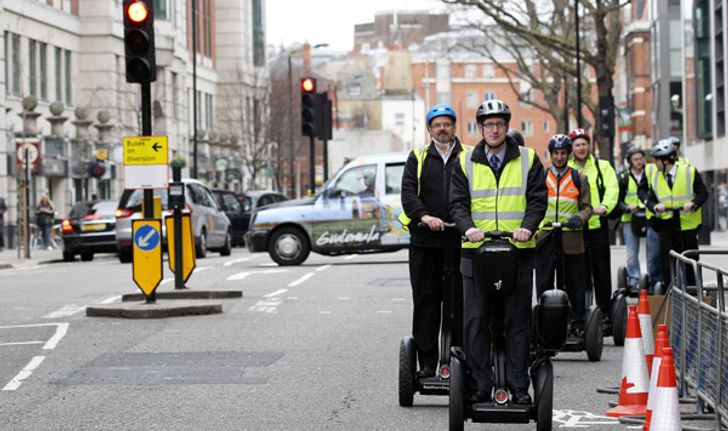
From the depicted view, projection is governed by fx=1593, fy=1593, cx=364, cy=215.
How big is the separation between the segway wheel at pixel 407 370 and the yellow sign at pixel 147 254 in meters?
7.91

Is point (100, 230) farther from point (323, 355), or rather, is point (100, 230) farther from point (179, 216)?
point (323, 355)

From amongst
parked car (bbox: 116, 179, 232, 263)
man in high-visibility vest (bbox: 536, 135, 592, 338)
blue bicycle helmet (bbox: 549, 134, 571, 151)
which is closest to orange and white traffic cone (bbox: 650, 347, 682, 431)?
man in high-visibility vest (bbox: 536, 135, 592, 338)

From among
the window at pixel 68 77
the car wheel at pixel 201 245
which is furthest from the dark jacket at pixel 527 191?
the window at pixel 68 77

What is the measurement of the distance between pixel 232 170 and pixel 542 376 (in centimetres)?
6061

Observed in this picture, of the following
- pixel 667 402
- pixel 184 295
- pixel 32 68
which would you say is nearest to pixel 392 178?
pixel 184 295

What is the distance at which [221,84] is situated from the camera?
80.5 m

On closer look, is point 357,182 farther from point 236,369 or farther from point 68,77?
point 68,77

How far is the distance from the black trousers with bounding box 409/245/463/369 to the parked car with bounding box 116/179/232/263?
70.9ft

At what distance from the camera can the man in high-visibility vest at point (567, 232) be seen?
12547mm

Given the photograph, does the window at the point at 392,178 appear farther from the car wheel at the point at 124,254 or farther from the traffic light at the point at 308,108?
the car wheel at the point at 124,254

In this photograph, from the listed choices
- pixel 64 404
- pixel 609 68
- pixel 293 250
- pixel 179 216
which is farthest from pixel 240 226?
pixel 64 404

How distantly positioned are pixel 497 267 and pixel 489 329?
1.29 feet

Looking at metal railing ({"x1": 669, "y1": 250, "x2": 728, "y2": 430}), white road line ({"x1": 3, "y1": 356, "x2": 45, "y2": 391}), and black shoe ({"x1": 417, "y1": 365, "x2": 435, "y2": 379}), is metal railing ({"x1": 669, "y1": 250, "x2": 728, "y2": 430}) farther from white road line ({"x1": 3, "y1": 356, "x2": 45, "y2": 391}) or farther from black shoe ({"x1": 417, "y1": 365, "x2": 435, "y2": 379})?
white road line ({"x1": 3, "y1": 356, "x2": 45, "y2": 391})

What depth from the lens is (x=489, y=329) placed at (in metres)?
8.49
